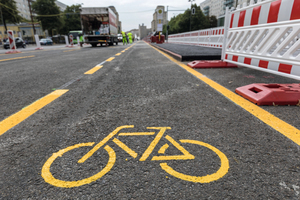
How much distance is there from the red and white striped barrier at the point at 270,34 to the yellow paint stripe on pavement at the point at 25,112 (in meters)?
3.37

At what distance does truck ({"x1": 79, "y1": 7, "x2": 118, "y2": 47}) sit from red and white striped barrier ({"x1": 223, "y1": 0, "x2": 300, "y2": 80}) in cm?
1754

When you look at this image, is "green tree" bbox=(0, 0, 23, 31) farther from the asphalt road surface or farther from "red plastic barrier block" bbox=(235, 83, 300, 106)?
"red plastic barrier block" bbox=(235, 83, 300, 106)

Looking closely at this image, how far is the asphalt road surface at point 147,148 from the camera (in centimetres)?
100

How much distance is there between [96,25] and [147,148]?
22260 millimetres

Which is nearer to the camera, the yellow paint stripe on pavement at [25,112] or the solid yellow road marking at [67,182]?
the solid yellow road marking at [67,182]

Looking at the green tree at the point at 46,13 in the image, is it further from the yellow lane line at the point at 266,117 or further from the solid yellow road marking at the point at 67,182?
the solid yellow road marking at the point at 67,182

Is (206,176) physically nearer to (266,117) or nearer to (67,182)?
(67,182)

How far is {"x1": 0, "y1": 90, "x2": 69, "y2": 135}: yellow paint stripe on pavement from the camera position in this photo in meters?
1.74

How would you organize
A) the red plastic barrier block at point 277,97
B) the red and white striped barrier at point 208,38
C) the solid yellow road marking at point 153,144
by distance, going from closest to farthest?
the solid yellow road marking at point 153,144 → the red plastic barrier block at point 277,97 → the red and white striped barrier at point 208,38

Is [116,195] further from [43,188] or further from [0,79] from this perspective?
[0,79]

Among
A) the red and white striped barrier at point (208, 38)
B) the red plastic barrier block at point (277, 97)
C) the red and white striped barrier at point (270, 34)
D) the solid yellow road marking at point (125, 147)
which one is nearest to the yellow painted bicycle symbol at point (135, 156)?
the solid yellow road marking at point (125, 147)

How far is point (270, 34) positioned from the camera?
297 cm

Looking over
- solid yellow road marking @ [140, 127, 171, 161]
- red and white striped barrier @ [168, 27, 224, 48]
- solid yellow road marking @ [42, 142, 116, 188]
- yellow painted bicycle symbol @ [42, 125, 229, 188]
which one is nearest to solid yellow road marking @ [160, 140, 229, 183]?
yellow painted bicycle symbol @ [42, 125, 229, 188]

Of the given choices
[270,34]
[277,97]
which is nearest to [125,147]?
[277,97]
